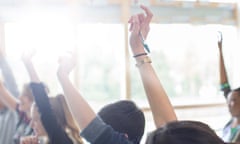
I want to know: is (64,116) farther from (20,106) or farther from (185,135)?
(185,135)

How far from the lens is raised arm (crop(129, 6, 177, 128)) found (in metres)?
1.12

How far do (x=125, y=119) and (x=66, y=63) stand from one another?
29 cm

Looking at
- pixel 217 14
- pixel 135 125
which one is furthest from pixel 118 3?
pixel 135 125

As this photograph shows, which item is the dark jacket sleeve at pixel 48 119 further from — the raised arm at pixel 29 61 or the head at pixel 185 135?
the head at pixel 185 135

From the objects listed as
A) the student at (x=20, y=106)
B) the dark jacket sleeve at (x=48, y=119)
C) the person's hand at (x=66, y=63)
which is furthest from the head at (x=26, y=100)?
the person's hand at (x=66, y=63)

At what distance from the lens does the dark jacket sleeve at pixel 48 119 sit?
1447 millimetres

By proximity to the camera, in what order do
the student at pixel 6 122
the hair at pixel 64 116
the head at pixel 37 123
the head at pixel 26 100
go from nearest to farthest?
the head at pixel 37 123
the hair at pixel 64 116
the head at pixel 26 100
the student at pixel 6 122

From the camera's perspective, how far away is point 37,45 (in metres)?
3.29

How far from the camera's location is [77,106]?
109 centimetres

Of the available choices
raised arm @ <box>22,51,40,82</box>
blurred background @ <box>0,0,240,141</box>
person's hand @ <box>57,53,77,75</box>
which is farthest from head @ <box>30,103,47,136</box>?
blurred background @ <box>0,0,240,141</box>

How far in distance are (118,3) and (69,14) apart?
0.50 metres

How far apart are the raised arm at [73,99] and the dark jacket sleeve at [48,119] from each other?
37 cm

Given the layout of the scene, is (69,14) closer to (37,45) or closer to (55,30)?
(55,30)

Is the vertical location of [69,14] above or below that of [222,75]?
above
